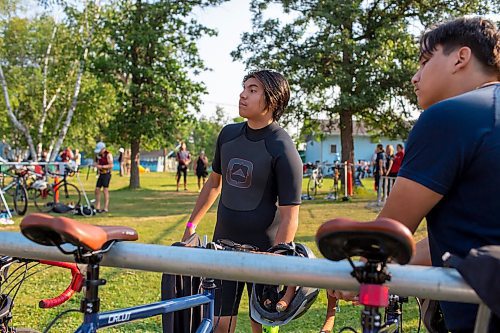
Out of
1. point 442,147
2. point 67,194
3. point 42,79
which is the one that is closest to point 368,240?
point 442,147

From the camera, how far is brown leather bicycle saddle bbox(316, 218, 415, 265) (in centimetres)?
118

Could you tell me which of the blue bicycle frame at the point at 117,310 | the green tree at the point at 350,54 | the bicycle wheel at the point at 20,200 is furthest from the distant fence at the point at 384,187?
the blue bicycle frame at the point at 117,310

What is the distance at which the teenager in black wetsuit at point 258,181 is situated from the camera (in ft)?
10.1

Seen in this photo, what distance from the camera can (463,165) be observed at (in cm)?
→ 143

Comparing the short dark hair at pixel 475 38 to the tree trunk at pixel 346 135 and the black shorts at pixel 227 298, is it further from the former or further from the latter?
the tree trunk at pixel 346 135

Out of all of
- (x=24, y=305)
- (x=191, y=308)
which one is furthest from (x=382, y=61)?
(x=191, y=308)

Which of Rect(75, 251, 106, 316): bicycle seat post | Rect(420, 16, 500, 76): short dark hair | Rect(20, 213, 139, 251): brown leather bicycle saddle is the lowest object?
Rect(75, 251, 106, 316): bicycle seat post

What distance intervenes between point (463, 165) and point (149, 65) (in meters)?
22.7

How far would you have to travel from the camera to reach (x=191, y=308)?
256 centimetres

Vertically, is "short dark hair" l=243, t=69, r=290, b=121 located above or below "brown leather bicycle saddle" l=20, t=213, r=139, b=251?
above

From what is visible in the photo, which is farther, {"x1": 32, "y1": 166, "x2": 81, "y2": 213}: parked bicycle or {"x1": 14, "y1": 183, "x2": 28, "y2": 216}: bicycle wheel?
{"x1": 32, "y1": 166, "x2": 81, "y2": 213}: parked bicycle

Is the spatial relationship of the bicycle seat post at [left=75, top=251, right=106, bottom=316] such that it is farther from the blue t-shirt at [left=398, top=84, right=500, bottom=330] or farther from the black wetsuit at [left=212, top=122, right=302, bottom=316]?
the black wetsuit at [left=212, top=122, right=302, bottom=316]

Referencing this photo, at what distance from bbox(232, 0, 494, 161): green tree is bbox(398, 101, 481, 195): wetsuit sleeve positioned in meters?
18.1

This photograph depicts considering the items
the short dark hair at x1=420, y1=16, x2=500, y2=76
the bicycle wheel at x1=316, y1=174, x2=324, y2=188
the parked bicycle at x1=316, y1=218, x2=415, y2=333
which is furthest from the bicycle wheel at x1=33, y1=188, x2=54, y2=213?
the parked bicycle at x1=316, y1=218, x2=415, y2=333
